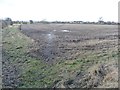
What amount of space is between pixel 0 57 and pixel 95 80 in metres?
13.7

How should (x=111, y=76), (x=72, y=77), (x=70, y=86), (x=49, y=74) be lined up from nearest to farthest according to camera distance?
1. (x=111, y=76)
2. (x=70, y=86)
3. (x=72, y=77)
4. (x=49, y=74)

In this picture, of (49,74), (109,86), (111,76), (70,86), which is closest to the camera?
(109,86)

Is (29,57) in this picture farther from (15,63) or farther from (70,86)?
(70,86)

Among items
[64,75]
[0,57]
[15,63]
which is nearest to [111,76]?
[64,75]

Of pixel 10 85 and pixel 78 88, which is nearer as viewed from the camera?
pixel 78 88

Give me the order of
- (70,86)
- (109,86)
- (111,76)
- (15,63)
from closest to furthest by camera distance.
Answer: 1. (109,86)
2. (111,76)
3. (70,86)
4. (15,63)

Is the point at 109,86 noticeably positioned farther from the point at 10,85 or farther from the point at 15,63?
the point at 15,63

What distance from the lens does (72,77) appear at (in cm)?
1834

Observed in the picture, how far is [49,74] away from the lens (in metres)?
19.9

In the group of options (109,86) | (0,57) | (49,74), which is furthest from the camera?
(0,57)

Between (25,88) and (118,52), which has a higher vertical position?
(118,52)

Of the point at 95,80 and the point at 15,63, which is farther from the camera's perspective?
the point at 15,63

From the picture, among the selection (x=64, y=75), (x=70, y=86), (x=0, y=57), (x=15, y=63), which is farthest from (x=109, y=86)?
(x=0, y=57)

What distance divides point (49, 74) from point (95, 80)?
4.37 m
